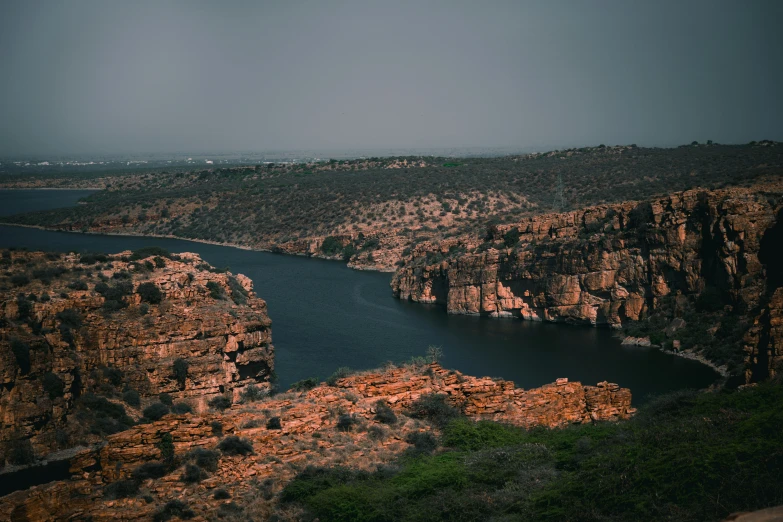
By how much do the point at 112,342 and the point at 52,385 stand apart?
431cm

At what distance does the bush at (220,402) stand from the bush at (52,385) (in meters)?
6.40

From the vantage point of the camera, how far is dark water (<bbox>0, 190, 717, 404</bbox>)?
44281 millimetres

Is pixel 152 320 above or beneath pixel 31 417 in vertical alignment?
above

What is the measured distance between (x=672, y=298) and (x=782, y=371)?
29428 mm

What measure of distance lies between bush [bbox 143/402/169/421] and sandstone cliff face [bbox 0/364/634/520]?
13.1 meters

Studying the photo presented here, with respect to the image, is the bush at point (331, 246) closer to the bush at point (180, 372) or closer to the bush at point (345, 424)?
the bush at point (180, 372)

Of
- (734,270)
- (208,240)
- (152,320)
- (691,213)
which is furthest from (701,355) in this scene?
(208,240)

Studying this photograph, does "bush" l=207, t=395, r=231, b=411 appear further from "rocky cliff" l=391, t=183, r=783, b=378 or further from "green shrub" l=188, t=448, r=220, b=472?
"rocky cliff" l=391, t=183, r=783, b=378

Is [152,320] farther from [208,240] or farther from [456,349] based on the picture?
[208,240]

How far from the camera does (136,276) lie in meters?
41.9

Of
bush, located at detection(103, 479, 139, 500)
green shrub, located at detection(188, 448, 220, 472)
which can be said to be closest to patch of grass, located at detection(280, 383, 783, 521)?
green shrub, located at detection(188, 448, 220, 472)

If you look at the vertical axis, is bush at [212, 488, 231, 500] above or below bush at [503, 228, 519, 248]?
below

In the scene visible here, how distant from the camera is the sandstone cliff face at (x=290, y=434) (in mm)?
17297

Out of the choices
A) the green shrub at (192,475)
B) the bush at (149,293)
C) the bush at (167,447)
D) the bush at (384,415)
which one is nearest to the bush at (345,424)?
the bush at (384,415)
